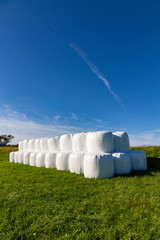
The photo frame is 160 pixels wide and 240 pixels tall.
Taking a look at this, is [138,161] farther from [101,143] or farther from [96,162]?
[96,162]

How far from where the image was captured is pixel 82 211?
2793 millimetres

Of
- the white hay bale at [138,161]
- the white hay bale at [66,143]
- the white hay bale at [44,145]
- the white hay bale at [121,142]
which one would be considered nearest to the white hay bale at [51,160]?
the white hay bale at [66,143]

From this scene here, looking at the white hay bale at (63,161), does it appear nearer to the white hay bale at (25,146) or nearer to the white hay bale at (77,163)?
the white hay bale at (77,163)

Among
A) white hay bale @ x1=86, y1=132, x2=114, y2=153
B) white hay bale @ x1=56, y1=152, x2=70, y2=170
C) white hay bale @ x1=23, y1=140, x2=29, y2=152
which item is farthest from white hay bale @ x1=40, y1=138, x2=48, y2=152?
white hay bale @ x1=86, y1=132, x2=114, y2=153

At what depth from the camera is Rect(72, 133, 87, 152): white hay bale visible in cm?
670

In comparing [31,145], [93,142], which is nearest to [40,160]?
[31,145]

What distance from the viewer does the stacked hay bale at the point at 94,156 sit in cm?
510

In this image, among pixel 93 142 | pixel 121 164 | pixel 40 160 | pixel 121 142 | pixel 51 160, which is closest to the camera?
pixel 121 164

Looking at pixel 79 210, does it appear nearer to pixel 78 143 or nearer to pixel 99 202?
pixel 99 202

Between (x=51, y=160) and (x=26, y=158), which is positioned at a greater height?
(x=51, y=160)

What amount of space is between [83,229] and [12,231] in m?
1.20

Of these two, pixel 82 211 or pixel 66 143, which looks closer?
pixel 82 211

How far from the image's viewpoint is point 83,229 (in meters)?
2.29

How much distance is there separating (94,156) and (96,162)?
0.23m
